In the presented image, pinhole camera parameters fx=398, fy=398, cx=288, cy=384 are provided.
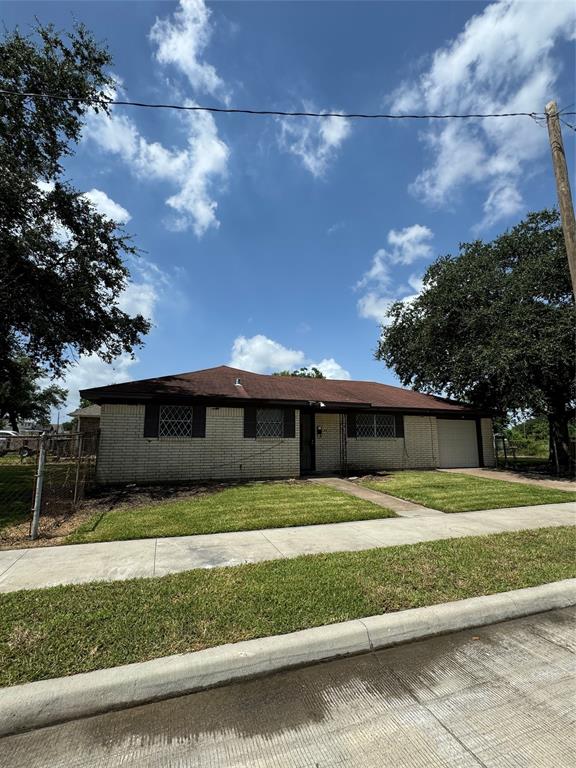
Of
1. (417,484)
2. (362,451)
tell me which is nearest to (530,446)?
(362,451)

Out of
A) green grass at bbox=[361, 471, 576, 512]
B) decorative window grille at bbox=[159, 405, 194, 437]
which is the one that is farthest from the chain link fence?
green grass at bbox=[361, 471, 576, 512]

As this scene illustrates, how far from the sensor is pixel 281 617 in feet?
11.7

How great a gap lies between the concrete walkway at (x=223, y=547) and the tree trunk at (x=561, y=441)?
982 centimetres

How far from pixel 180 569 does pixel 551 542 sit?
5365 millimetres

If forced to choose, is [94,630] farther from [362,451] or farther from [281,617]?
[362,451]

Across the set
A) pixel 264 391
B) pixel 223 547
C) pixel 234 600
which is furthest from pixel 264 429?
pixel 234 600

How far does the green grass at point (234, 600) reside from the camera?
10.1ft

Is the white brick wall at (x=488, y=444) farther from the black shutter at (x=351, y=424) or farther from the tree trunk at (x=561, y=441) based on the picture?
the black shutter at (x=351, y=424)

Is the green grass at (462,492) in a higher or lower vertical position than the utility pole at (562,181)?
lower

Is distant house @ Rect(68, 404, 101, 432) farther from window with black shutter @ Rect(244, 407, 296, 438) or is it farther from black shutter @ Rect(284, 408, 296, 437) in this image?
black shutter @ Rect(284, 408, 296, 437)

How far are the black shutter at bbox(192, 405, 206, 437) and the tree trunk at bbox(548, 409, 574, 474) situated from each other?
45.9 ft

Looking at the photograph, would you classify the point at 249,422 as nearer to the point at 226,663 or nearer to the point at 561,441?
the point at 226,663

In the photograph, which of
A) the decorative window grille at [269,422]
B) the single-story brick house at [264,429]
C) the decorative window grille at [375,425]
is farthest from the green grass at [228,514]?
the decorative window grille at [375,425]

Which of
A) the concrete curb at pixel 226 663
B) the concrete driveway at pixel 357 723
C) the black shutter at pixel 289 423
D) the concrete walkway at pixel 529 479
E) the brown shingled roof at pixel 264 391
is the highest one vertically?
the brown shingled roof at pixel 264 391
